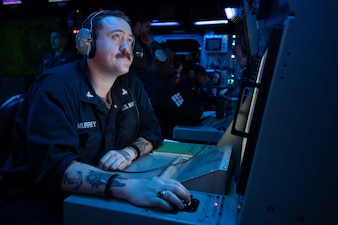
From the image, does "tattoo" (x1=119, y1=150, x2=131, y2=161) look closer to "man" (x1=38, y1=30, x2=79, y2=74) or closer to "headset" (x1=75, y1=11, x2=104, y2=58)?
"headset" (x1=75, y1=11, x2=104, y2=58)

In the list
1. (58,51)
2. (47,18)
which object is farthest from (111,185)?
(47,18)

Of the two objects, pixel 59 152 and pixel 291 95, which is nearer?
pixel 291 95

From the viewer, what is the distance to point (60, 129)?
1.00 m

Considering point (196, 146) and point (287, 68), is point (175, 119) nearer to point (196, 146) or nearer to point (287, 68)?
point (196, 146)

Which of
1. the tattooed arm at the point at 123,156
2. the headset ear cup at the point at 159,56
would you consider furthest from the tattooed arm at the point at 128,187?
the headset ear cup at the point at 159,56

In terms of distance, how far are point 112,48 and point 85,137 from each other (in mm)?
446

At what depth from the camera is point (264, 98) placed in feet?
2.28

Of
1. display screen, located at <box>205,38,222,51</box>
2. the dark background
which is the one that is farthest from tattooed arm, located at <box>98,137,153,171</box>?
display screen, located at <box>205,38,222,51</box>

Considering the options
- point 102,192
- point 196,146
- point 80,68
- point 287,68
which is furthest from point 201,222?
point 80,68

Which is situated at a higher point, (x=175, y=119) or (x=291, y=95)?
(x=291, y=95)

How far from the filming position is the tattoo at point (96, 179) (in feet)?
2.93

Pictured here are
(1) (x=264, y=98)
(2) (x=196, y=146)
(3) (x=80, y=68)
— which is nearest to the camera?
(1) (x=264, y=98)

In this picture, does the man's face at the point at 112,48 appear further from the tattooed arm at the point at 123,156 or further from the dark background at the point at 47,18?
the dark background at the point at 47,18

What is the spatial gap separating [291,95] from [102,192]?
0.65m
